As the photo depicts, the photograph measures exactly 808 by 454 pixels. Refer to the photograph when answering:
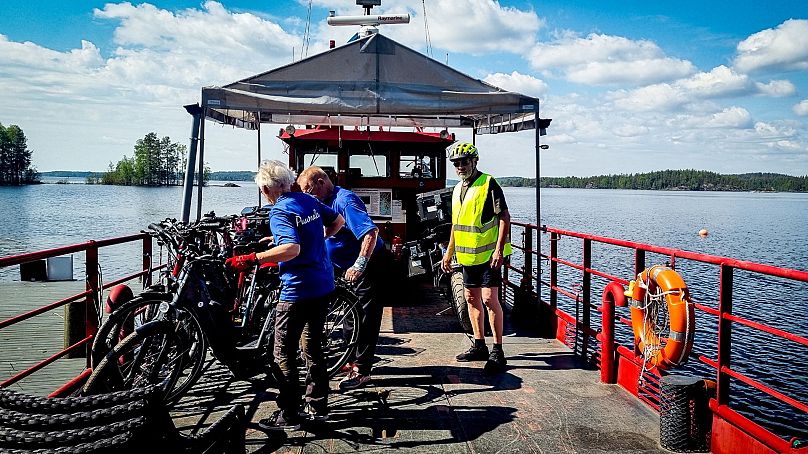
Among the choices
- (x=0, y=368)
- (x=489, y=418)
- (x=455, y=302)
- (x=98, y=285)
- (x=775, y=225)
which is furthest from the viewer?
(x=775, y=225)

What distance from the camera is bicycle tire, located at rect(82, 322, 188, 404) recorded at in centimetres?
376

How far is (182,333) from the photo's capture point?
4.36 metres

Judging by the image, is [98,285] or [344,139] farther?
[344,139]

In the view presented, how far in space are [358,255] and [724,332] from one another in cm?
288

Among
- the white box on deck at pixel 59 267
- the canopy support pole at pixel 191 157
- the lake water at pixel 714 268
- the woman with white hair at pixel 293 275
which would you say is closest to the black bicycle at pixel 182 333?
the woman with white hair at pixel 293 275

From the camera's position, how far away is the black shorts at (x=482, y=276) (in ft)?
18.2

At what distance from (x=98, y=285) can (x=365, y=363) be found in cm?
227

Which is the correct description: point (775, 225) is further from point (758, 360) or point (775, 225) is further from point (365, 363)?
point (365, 363)

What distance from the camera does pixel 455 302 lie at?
23.4ft

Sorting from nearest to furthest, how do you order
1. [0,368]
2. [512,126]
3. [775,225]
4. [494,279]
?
[494,279]
[0,368]
[512,126]
[775,225]

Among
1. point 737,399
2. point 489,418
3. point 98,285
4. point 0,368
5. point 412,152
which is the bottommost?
point 737,399

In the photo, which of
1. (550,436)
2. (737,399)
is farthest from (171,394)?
(737,399)

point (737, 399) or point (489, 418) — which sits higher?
point (489, 418)

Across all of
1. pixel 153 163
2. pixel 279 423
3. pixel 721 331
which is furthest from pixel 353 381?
pixel 153 163
